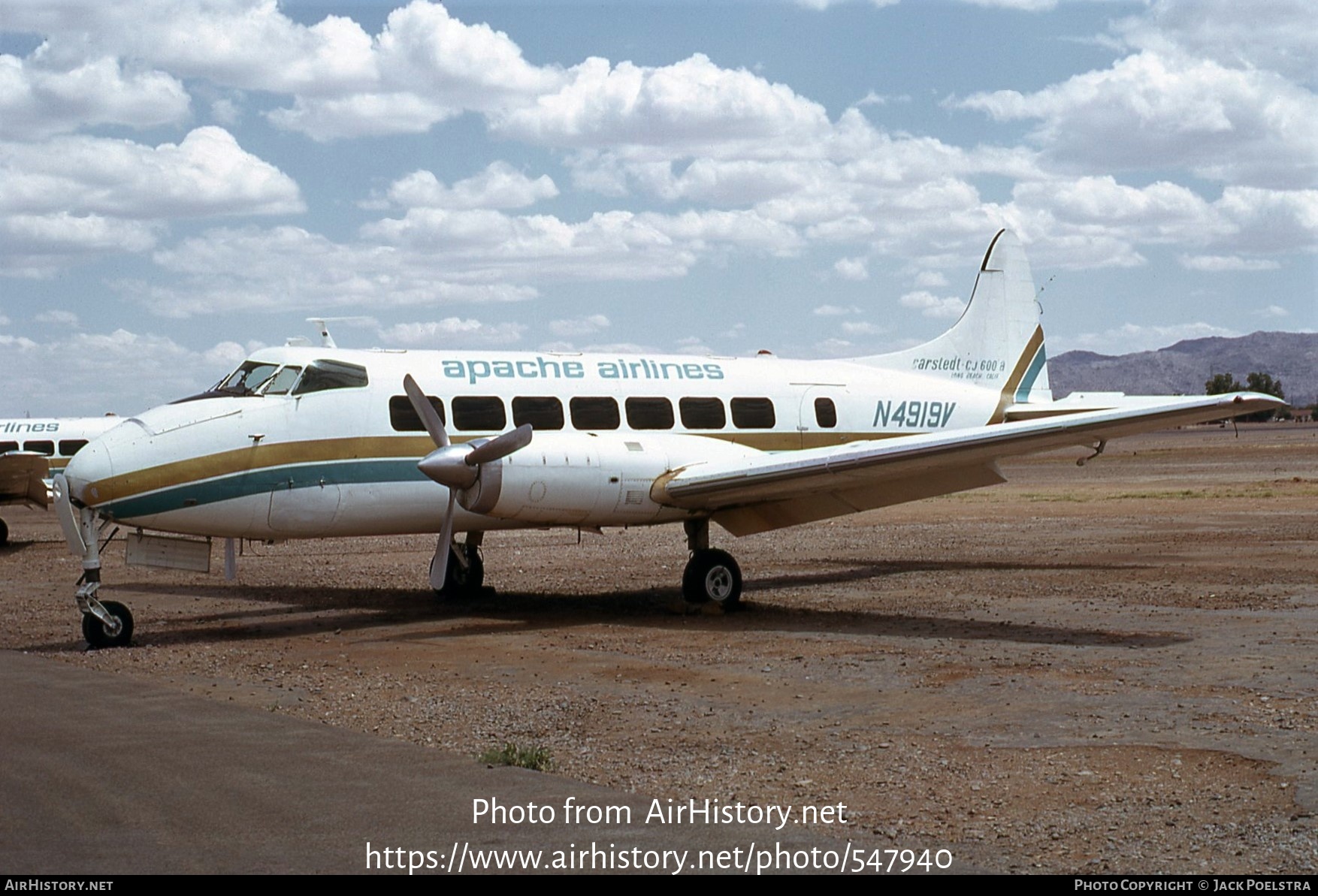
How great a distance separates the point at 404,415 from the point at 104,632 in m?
4.31

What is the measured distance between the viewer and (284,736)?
947 centimetres

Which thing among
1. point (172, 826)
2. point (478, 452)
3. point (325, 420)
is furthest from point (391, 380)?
point (172, 826)

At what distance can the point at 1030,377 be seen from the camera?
22.7m

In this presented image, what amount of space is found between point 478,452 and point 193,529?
339 centimetres

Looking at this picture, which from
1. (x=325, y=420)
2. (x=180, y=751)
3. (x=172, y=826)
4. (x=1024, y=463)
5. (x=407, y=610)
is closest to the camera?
(x=172, y=826)

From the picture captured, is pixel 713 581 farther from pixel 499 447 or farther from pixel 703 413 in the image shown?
pixel 499 447

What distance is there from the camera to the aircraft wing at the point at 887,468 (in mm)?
14953

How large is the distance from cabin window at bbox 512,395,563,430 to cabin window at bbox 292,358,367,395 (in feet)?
6.44

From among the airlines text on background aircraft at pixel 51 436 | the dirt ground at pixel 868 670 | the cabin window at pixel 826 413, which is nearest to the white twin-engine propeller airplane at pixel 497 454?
the cabin window at pixel 826 413

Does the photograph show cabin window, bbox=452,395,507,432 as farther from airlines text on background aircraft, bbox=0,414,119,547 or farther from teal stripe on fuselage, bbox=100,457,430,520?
airlines text on background aircraft, bbox=0,414,119,547

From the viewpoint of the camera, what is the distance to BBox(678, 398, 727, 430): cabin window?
1853 centimetres

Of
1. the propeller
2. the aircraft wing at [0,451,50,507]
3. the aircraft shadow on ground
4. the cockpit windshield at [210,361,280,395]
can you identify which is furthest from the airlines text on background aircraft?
the propeller

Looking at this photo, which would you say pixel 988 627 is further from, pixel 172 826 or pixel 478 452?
pixel 172 826

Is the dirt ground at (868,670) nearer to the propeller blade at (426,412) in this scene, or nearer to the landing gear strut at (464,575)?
Answer: the landing gear strut at (464,575)
